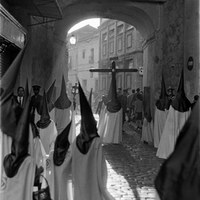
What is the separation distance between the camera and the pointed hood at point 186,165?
2098mm

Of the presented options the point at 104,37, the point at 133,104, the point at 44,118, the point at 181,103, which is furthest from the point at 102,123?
the point at 104,37

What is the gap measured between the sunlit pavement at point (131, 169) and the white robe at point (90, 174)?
3.63 feet

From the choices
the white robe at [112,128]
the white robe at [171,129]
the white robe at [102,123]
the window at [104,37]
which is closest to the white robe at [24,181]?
the white robe at [171,129]

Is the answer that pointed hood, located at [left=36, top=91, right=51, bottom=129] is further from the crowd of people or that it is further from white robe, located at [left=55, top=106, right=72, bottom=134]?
the crowd of people

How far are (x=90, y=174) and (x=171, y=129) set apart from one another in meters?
3.87

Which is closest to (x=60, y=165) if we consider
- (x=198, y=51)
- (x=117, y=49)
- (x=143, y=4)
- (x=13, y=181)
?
(x=13, y=181)

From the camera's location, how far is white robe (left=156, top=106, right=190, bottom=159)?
7578mm

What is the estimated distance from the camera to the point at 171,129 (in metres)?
7.74

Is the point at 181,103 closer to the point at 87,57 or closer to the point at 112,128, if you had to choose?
the point at 112,128

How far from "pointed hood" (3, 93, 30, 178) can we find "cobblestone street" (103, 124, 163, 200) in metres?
2.32

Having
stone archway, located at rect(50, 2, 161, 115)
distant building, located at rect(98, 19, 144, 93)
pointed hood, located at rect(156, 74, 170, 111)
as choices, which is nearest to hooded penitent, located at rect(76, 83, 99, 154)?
pointed hood, located at rect(156, 74, 170, 111)

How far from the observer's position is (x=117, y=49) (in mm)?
33906

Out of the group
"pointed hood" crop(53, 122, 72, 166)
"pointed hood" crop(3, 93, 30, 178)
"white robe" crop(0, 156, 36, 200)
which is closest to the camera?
"pointed hood" crop(3, 93, 30, 178)

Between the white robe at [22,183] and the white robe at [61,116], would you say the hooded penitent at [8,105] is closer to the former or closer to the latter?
the white robe at [22,183]
